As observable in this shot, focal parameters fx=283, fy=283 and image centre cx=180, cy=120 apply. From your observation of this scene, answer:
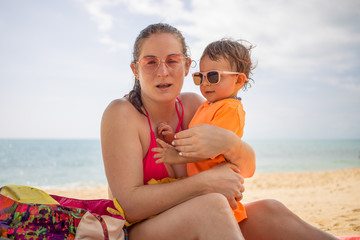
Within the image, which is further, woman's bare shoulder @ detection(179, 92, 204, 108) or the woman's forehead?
woman's bare shoulder @ detection(179, 92, 204, 108)

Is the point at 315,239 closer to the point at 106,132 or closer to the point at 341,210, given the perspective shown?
the point at 106,132

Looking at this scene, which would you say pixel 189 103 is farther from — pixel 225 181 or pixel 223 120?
pixel 225 181

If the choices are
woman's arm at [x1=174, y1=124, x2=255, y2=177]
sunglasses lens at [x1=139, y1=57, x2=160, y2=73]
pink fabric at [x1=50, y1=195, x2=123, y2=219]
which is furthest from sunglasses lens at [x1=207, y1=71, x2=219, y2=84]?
pink fabric at [x1=50, y1=195, x2=123, y2=219]

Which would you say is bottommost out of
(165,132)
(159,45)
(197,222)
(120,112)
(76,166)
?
(76,166)

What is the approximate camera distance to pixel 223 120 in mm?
2109

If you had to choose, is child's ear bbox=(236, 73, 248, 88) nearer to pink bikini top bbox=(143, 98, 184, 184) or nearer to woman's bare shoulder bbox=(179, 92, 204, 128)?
woman's bare shoulder bbox=(179, 92, 204, 128)

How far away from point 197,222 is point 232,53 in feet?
4.74

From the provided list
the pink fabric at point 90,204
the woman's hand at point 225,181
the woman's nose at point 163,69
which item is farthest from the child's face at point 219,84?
the pink fabric at point 90,204

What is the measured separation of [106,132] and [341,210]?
6.05 m

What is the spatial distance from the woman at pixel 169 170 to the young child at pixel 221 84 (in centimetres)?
13

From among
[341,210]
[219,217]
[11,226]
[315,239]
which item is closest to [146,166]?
[219,217]

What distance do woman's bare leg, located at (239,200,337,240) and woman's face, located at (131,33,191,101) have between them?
115 cm

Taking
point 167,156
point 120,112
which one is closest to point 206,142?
point 167,156

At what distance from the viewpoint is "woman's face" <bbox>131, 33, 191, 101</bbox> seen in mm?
2170
